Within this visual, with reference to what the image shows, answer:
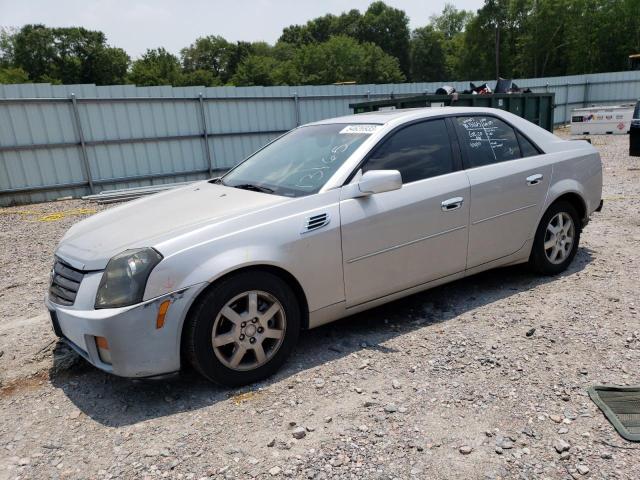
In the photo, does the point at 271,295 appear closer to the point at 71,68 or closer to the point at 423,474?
the point at 423,474

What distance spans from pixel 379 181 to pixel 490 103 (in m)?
8.88

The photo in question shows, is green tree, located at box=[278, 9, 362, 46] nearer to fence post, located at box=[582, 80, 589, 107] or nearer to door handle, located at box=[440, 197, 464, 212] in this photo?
fence post, located at box=[582, 80, 589, 107]

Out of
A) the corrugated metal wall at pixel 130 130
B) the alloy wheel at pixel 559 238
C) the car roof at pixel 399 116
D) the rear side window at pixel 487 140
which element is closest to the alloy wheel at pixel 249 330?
the car roof at pixel 399 116

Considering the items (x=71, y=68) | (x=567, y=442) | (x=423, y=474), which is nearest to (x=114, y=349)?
(x=423, y=474)

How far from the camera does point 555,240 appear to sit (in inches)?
182

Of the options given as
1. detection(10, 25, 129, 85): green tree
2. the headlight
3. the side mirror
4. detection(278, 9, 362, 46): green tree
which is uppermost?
detection(278, 9, 362, 46): green tree

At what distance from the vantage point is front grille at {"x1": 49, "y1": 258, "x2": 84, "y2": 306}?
9.57 ft

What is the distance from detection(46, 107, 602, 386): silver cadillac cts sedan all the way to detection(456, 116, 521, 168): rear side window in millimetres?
14

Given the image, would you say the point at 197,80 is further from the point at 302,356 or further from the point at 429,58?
the point at 302,356

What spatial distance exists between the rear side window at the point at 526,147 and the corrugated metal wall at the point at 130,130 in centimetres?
1149

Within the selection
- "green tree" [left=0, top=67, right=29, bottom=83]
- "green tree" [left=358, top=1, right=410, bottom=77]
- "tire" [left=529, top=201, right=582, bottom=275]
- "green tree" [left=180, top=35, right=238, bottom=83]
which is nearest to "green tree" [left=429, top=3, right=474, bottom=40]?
"green tree" [left=358, top=1, right=410, bottom=77]

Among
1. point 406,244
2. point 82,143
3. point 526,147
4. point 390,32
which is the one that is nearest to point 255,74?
point 390,32

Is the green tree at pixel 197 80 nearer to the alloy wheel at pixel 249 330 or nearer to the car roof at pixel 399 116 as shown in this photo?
the car roof at pixel 399 116

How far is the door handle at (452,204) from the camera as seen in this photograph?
374 cm
